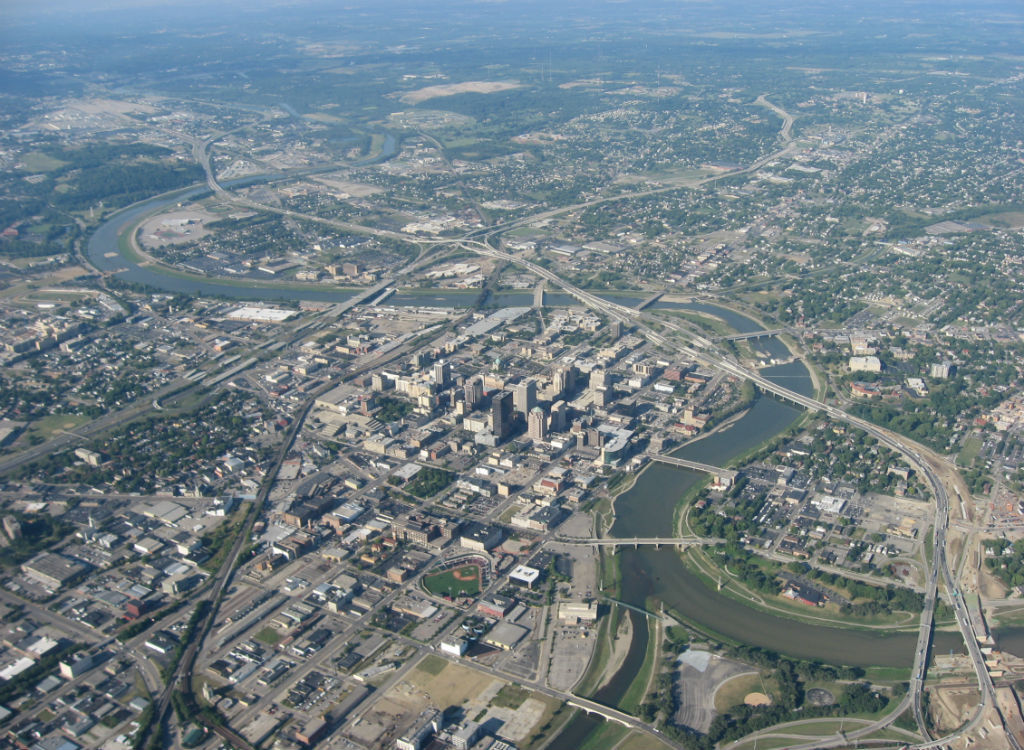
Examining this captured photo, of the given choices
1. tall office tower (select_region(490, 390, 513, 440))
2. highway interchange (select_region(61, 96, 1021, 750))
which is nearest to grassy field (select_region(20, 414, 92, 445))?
highway interchange (select_region(61, 96, 1021, 750))

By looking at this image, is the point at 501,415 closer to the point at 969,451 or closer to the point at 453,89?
the point at 969,451

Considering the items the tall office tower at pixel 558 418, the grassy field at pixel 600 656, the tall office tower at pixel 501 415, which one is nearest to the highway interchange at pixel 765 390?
the grassy field at pixel 600 656

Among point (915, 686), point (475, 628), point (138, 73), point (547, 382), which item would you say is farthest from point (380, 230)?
point (138, 73)

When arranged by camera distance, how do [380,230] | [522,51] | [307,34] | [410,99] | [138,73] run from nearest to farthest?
[380,230], [410,99], [138,73], [522,51], [307,34]

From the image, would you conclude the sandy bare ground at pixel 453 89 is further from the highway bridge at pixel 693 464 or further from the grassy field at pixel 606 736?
the grassy field at pixel 606 736

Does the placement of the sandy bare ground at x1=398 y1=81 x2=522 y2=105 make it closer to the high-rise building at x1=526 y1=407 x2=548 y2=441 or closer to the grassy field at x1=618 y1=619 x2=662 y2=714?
the high-rise building at x1=526 y1=407 x2=548 y2=441

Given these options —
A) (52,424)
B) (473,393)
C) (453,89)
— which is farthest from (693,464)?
(453,89)

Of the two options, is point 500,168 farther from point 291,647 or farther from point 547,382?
point 291,647

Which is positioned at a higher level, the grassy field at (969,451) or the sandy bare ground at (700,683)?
the grassy field at (969,451)
